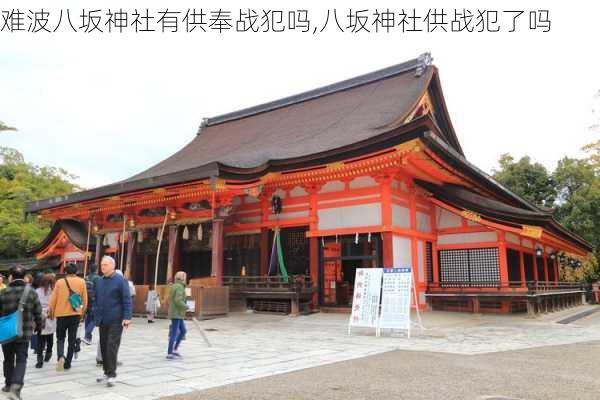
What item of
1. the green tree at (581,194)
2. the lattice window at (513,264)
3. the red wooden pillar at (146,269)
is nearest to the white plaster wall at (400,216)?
the lattice window at (513,264)

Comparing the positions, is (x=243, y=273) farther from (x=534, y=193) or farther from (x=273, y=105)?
(x=534, y=193)

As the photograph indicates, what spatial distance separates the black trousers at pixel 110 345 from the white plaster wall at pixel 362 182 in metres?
9.29

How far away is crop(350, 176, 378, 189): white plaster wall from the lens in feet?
44.3

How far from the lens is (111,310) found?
5.45m

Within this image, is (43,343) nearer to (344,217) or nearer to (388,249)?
(388,249)

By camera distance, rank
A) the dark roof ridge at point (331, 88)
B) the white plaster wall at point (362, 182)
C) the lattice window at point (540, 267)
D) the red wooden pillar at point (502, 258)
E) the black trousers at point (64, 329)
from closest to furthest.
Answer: the black trousers at point (64, 329)
the red wooden pillar at point (502, 258)
the white plaster wall at point (362, 182)
the lattice window at point (540, 267)
the dark roof ridge at point (331, 88)

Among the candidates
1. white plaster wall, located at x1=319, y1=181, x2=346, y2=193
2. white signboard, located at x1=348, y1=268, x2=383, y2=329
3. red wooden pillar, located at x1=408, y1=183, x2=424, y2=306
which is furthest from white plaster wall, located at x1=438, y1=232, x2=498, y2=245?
white signboard, located at x1=348, y1=268, x2=383, y2=329

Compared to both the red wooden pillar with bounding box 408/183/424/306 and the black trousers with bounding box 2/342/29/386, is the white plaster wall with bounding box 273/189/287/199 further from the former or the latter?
the black trousers with bounding box 2/342/29/386

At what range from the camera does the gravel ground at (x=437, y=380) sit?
4582 mm

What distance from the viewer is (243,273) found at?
606 inches

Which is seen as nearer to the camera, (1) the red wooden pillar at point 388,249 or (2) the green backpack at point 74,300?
(2) the green backpack at point 74,300

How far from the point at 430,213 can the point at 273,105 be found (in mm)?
11084

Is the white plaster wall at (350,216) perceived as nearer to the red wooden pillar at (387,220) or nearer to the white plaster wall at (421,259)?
the red wooden pillar at (387,220)

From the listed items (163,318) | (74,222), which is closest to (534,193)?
(163,318)
